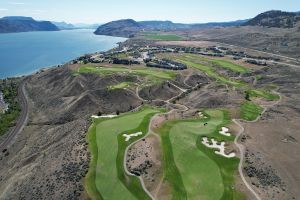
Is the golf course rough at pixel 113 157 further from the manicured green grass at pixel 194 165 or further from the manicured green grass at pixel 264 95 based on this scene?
the manicured green grass at pixel 264 95

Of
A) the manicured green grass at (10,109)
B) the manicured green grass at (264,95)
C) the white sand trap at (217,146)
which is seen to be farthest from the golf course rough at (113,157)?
the manicured green grass at (10,109)

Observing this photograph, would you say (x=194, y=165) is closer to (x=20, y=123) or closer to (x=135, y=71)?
(x=20, y=123)

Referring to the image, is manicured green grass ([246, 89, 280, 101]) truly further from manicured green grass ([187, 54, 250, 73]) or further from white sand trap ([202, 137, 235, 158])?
manicured green grass ([187, 54, 250, 73])

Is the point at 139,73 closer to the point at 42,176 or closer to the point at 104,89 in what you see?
the point at 104,89

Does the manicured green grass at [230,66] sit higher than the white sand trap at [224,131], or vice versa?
the white sand trap at [224,131]

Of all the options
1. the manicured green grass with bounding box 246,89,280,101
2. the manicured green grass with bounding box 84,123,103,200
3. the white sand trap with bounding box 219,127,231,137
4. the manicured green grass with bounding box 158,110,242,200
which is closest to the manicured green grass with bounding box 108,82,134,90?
the manicured green grass with bounding box 246,89,280,101

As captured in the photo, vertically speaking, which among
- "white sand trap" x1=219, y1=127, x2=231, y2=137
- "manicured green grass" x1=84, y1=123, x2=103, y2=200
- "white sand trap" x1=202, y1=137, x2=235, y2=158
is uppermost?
"white sand trap" x1=202, y1=137, x2=235, y2=158

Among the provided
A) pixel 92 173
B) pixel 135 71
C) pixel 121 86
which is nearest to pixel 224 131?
pixel 92 173

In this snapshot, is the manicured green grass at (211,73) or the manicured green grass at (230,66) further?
the manicured green grass at (230,66)
